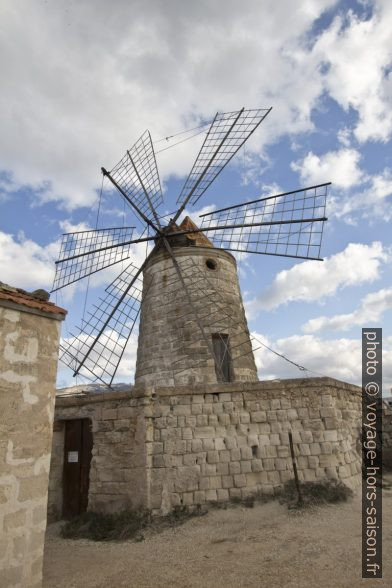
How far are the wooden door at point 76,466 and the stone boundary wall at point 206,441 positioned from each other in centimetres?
21

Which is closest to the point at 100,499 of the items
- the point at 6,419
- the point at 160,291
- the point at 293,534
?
the point at 293,534

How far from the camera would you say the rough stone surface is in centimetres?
911

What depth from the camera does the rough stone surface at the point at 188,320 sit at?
9.11 meters

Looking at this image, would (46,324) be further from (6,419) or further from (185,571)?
(185,571)

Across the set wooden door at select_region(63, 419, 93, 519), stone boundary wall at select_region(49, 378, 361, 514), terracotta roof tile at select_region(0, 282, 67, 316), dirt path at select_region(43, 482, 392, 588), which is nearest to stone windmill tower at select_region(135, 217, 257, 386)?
stone boundary wall at select_region(49, 378, 361, 514)

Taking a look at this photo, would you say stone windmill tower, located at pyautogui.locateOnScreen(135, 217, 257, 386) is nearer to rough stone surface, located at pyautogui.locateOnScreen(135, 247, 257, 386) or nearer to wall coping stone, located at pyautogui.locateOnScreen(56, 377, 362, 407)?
rough stone surface, located at pyautogui.locateOnScreen(135, 247, 257, 386)

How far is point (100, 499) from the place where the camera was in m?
6.45

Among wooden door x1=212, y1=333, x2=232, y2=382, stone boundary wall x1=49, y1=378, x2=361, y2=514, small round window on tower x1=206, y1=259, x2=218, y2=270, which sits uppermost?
small round window on tower x1=206, y1=259, x2=218, y2=270

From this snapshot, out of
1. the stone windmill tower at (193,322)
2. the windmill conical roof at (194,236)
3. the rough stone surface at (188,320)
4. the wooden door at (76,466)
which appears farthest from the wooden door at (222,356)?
the wooden door at (76,466)

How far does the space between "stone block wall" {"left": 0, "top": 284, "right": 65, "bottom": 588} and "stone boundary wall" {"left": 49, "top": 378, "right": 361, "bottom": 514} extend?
118 inches

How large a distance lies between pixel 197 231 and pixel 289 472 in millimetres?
6537

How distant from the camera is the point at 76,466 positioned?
692 cm

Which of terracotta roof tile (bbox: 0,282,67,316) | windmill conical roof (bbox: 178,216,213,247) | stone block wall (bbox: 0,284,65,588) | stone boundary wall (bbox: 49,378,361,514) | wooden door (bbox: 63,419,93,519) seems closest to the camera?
stone block wall (bbox: 0,284,65,588)

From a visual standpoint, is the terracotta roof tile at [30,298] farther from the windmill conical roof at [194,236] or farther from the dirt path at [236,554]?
the windmill conical roof at [194,236]
